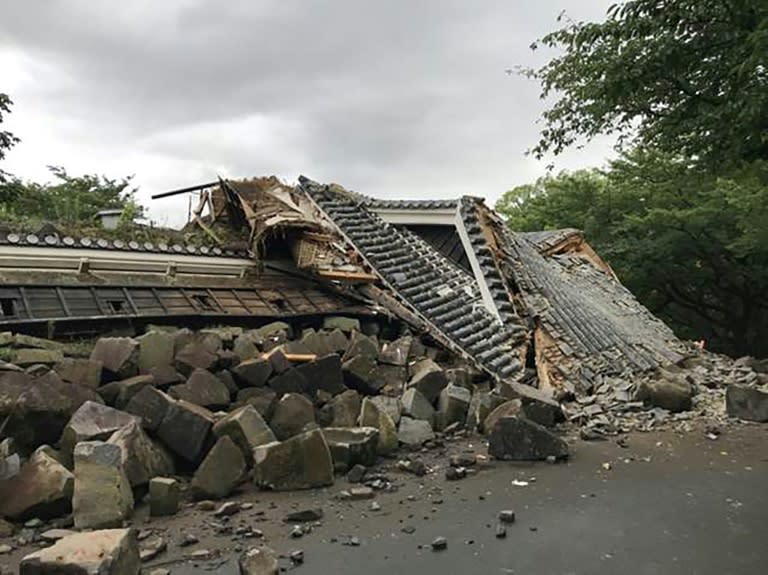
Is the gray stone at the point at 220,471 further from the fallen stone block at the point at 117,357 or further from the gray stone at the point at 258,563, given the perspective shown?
the fallen stone block at the point at 117,357

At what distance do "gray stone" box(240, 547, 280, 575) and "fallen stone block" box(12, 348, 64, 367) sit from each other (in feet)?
8.02

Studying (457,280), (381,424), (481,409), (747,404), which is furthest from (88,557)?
(457,280)

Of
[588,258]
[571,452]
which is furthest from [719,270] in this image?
[571,452]

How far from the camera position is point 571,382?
586cm

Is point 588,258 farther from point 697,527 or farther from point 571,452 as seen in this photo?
point 697,527

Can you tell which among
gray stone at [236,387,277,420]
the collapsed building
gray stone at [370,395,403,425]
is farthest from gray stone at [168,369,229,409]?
gray stone at [370,395,403,425]

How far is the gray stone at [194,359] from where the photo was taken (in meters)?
4.25

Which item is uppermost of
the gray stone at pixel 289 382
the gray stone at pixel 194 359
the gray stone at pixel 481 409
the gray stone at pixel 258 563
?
the gray stone at pixel 194 359

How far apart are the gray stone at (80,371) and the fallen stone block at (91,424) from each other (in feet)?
1.05

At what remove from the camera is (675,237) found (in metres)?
16.9

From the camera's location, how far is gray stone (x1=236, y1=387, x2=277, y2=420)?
3979 mm

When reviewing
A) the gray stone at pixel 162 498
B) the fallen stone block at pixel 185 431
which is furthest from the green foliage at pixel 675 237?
the gray stone at pixel 162 498

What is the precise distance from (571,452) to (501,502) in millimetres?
1112

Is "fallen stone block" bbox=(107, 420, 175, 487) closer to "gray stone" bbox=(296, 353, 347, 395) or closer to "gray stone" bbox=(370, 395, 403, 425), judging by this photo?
"gray stone" bbox=(296, 353, 347, 395)
